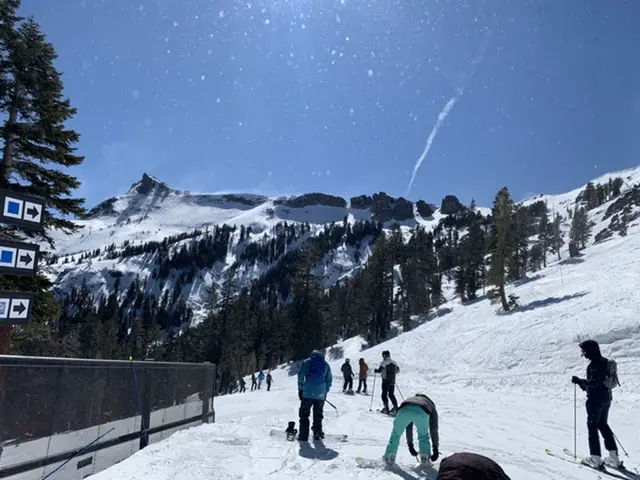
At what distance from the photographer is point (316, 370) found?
337 inches

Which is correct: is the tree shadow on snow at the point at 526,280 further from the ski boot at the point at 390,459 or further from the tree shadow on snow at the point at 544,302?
the ski boot at the point at 390,459

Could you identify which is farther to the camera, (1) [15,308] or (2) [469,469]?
(1) [15,308]

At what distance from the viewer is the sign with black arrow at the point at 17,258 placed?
7.36m

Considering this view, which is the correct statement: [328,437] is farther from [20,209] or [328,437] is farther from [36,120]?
[36,120]

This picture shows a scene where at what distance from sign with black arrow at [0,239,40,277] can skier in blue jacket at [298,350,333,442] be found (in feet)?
17.1

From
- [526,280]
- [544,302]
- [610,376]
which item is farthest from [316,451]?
[526,280]

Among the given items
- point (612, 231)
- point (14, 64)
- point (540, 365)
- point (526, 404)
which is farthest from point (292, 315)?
point (612, 231)

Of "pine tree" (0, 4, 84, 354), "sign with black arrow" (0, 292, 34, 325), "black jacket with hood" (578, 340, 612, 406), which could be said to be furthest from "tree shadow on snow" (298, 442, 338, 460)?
"pine tree" (0, 4, 84, 354)

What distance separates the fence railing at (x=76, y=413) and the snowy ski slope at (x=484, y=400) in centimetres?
41

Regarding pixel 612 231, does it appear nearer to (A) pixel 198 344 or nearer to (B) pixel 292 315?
(B) pixel 292 315

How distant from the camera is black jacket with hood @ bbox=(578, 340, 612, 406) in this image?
7.50 meters

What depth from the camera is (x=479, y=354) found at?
1077 inches

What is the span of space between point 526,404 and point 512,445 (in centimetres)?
857

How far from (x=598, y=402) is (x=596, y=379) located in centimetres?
37
